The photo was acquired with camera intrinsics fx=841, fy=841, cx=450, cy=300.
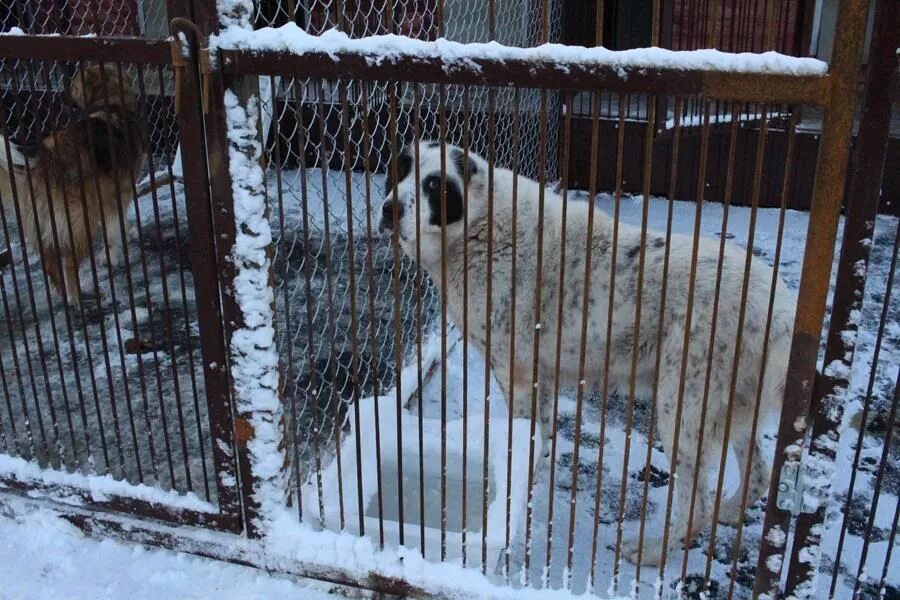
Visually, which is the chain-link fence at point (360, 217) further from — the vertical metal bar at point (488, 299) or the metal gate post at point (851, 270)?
the metal gate post at point (851, 270)

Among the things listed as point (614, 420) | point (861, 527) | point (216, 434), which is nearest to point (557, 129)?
point (614, 420)

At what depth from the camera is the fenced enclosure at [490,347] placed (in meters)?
2.08

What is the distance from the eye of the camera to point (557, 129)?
7.46 metres

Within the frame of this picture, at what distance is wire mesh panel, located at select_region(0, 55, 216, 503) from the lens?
9.00ft

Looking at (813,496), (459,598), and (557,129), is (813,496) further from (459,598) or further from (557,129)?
(557,129)

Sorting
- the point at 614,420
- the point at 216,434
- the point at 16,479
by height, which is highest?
the point at 216,434

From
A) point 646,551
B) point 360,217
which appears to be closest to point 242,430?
point 646,551

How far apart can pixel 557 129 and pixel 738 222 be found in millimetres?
1752

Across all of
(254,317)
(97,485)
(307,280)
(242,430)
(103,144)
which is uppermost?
(103,144)

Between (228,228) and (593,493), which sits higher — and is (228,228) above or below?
above

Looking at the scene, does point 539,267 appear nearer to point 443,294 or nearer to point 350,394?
point 443,294

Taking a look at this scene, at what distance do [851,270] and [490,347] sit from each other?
1.21m

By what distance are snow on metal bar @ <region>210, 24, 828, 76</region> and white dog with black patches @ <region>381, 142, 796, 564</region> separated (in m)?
0.60

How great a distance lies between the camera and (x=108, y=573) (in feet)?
9.69
